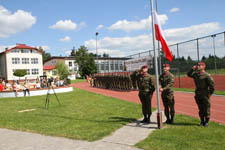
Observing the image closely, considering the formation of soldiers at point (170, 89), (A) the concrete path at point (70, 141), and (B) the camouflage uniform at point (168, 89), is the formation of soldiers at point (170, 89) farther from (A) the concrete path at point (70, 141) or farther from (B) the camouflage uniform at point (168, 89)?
(A) the concrete path at point (70, 141)

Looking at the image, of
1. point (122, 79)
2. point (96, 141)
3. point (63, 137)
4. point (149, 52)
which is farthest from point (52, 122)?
point (149, 52)

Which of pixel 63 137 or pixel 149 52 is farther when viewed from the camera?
pixel 149 52

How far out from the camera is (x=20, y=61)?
2132 inches

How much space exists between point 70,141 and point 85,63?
2338 inches

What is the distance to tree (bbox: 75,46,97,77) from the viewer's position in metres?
62.7

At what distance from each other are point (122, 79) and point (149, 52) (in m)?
5.57

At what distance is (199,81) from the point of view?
5.70 metres

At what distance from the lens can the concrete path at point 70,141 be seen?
179 inches

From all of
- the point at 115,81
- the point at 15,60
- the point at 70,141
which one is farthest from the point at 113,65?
the point at 15,60

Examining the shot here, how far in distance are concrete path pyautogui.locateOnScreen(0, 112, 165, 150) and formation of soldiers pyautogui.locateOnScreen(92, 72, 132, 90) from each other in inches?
500

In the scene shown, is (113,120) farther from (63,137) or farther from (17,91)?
(17,91)

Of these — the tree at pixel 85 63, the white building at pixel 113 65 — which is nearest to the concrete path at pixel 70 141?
the white building at pixel 113 65

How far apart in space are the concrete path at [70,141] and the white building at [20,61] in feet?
170

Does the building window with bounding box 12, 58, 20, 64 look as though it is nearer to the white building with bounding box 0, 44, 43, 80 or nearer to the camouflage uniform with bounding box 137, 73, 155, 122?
the white building with bounding box 0, 44, 43, 80
